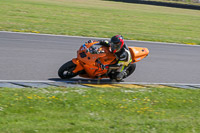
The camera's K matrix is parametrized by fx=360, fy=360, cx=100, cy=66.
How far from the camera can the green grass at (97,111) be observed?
19.1 feet

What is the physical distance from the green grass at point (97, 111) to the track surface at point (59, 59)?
80.0 inches

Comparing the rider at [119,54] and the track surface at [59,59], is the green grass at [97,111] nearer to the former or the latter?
the rider at [119,54]

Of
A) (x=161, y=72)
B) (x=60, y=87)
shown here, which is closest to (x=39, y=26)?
(x=161, y=72)

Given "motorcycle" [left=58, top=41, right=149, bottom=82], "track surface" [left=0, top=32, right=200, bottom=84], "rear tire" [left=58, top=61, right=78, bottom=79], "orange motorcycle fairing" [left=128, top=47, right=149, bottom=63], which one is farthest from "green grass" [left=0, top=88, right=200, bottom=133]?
"track surface" [left=0, top=32, right=200, bottom=84]

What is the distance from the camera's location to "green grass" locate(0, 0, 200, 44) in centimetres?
1886

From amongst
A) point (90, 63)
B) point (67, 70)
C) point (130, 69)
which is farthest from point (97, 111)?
point (130, 69)

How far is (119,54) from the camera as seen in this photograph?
9.55m

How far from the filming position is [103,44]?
960 cm

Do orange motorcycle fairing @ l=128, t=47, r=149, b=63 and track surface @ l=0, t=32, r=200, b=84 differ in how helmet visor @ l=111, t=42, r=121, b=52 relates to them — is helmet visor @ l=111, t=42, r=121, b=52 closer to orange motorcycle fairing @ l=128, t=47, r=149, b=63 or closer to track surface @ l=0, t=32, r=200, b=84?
orange motorcycle fairing @ l=128, t=47, r=149, b=63

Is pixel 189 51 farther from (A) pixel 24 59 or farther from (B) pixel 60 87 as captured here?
(B) pixel 60 87

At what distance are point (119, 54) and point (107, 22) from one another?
48.4 feet

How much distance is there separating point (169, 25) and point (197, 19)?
18.9 ft

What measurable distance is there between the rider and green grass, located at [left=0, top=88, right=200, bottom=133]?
109 cm

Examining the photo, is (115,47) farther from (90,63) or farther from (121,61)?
(90,63)
